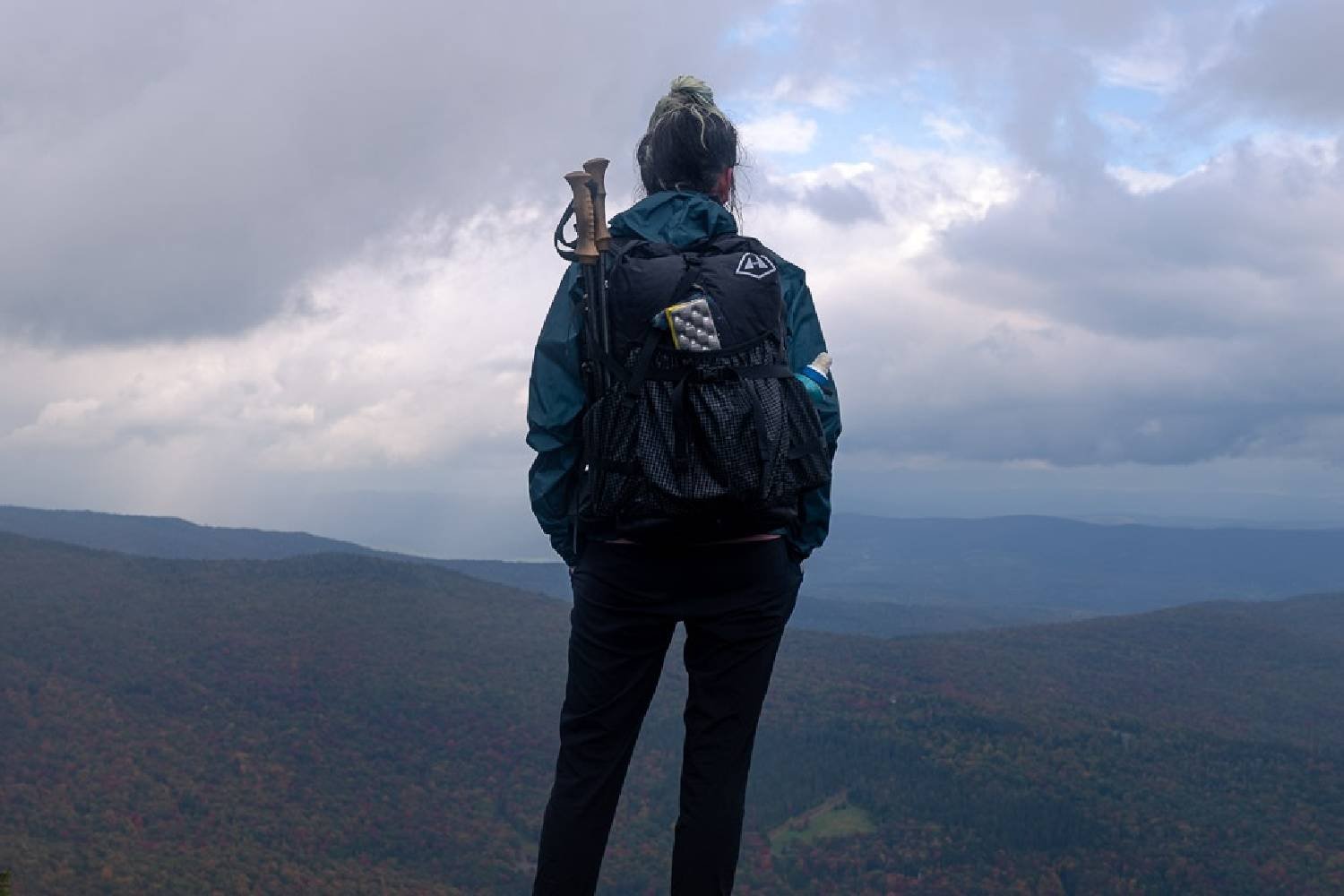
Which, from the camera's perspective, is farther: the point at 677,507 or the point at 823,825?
the point at 823,825

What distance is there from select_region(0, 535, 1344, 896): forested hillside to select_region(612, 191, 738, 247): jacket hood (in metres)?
12.1

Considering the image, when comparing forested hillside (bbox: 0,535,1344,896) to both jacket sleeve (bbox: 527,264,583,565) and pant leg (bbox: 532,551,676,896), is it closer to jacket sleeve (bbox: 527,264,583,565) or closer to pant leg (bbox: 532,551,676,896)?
pant leg (bbox: 532,551,676,896)

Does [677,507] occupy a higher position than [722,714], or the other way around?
[677,507]

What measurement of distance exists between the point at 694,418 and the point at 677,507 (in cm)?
28

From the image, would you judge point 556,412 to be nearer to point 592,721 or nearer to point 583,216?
point 583,216

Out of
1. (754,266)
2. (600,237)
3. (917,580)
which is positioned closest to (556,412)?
(600,237)

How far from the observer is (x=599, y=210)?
3912mm

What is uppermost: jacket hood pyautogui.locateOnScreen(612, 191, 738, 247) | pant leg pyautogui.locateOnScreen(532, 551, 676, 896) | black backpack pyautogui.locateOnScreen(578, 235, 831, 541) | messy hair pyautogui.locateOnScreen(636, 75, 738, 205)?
messy hair pyautogui.locateOnScreen(636, 75, 738, 205)

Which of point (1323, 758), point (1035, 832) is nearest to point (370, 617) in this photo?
point (1035, 832)

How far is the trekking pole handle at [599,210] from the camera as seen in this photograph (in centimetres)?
389

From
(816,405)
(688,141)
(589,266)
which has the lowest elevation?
(816,405)

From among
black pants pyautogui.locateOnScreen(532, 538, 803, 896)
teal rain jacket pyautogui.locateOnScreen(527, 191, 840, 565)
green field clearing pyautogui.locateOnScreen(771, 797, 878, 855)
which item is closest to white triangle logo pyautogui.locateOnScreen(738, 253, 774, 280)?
teal rain jacket pyautogui.locateOnScreen(527, 191, 840, 565)

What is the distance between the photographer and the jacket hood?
4.11m

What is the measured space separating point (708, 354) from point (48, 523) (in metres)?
57.3
